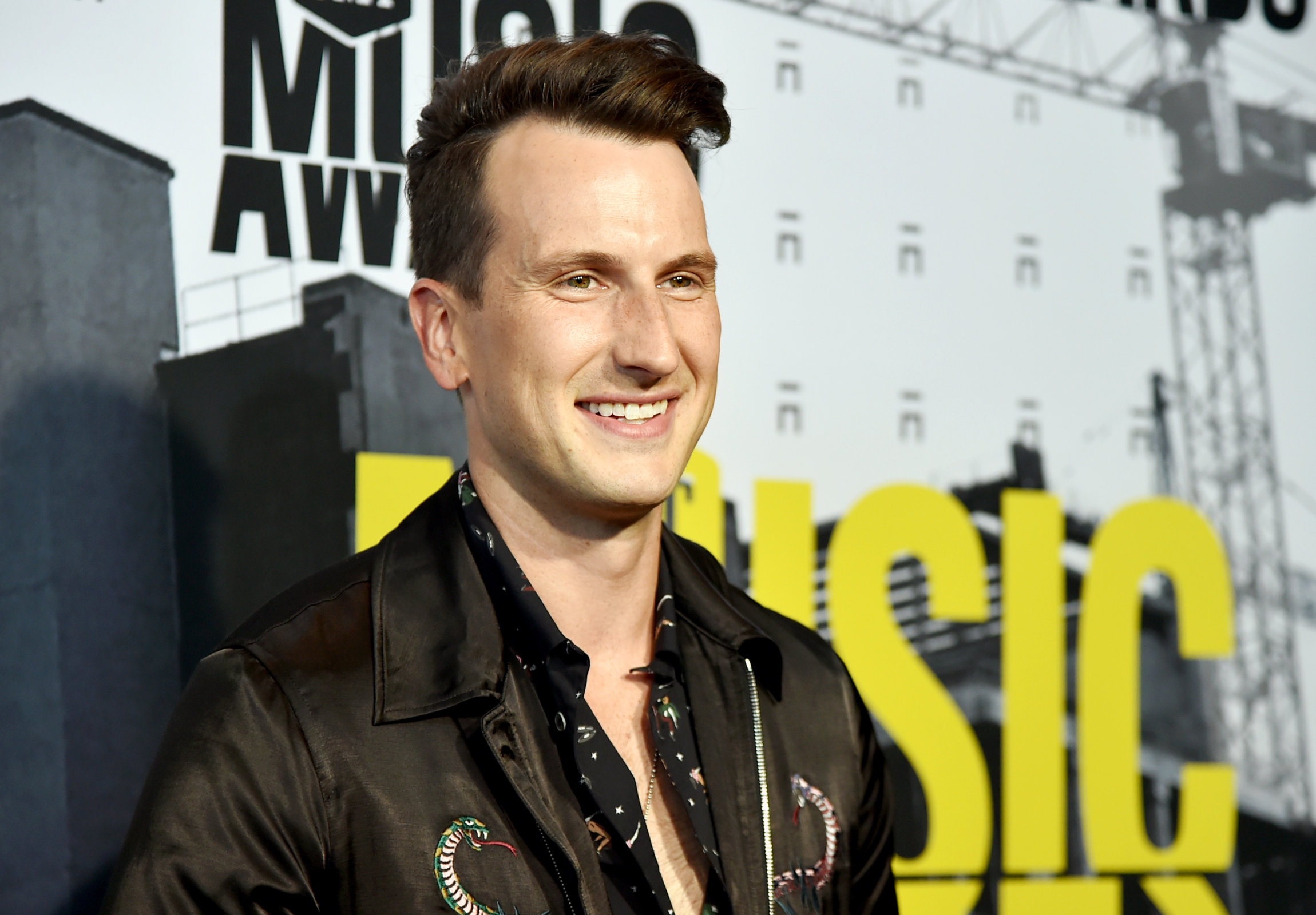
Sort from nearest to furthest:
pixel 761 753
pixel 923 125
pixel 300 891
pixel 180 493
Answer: pixel 300 891
pixel 761 753
pixel 180 493
pixel 923 125

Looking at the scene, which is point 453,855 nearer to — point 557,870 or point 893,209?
point 557,870

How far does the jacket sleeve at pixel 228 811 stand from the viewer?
3.41 ft

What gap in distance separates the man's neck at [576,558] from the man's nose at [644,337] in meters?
0.16

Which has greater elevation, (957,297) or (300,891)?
(957,297)

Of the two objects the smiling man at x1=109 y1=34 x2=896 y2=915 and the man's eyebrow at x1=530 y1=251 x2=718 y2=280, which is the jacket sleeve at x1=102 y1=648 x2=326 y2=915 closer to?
the smiling man at x1=109 y1=34 x2=896 y2=915

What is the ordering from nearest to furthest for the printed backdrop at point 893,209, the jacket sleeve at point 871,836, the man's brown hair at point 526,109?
1. the man's brown hair at point 526,109
2. the jacket sleeve at point 871,836
3. the printed backdrop at point 893,209

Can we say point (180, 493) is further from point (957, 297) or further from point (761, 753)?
point (957, 297)

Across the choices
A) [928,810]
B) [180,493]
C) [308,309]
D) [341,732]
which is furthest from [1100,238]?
[341,732]

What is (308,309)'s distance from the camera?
213 cm

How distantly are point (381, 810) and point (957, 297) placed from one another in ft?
5.84

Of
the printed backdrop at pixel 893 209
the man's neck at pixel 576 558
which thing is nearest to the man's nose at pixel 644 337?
the man's neck at pixel 576 558

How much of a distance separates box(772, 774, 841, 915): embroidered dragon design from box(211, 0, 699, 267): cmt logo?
126 cm

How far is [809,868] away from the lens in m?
1.33

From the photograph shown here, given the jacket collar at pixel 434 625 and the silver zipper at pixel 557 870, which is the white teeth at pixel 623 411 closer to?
the jacket collar at pixel 434 625
